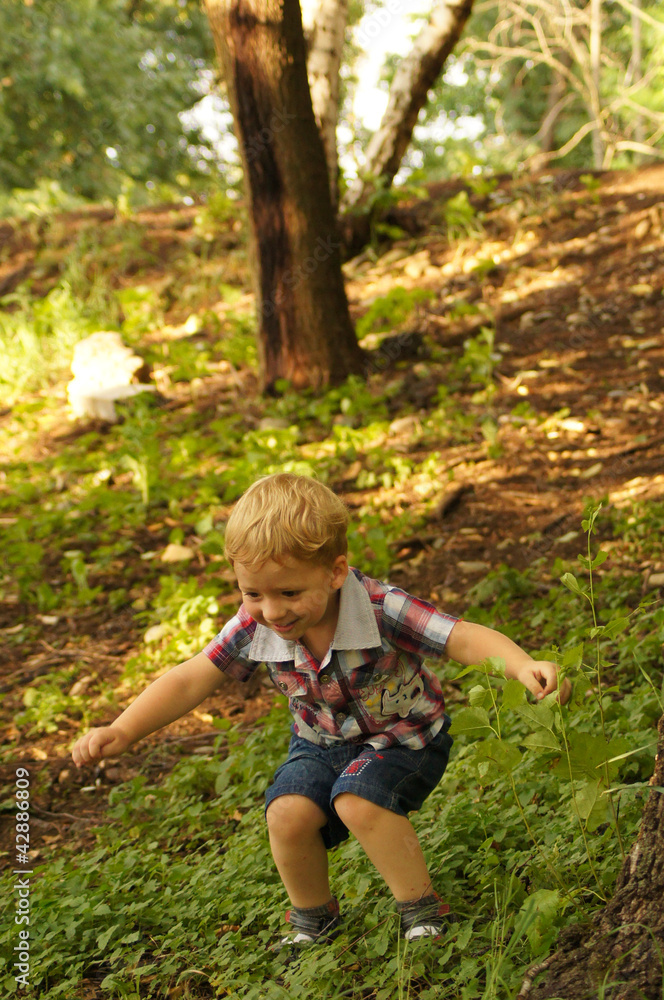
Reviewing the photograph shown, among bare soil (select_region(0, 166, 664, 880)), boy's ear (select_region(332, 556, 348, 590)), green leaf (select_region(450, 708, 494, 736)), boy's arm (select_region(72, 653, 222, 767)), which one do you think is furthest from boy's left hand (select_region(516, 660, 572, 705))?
bare soil (select_region(0, 166, 664, 880))

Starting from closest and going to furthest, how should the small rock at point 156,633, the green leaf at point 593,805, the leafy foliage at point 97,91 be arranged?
the green leaf at point 593,805 → the small rock at point 156,633 → the leafy foliage at point 97,91

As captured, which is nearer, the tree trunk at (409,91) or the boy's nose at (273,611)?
the boy's nose at (273,611)

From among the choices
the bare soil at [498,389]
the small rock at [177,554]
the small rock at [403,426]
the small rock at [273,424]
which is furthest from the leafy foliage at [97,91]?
the small rock at [177,554]

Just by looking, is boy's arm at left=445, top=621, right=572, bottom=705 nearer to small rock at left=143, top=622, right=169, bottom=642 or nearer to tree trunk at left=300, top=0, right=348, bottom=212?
small rock at left=143, top=622, right=169, bottom=642

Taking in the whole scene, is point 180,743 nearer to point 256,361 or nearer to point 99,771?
point 99,771

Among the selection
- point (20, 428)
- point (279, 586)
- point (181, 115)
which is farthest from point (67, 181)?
point (279, 586)

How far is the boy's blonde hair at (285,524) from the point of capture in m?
1.88

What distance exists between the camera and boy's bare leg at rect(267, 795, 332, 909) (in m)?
1.96

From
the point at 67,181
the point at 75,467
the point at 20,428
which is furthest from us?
the point at 67,181

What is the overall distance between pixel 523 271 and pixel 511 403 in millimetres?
2113

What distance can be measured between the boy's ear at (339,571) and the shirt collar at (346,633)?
0.10 feet

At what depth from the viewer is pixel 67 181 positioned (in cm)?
1961

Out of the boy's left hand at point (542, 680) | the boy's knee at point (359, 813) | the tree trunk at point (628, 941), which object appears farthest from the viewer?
the boy's knee at point (359, 813)

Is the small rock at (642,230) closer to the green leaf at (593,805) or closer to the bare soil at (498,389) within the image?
the bare soil at (498,389)
